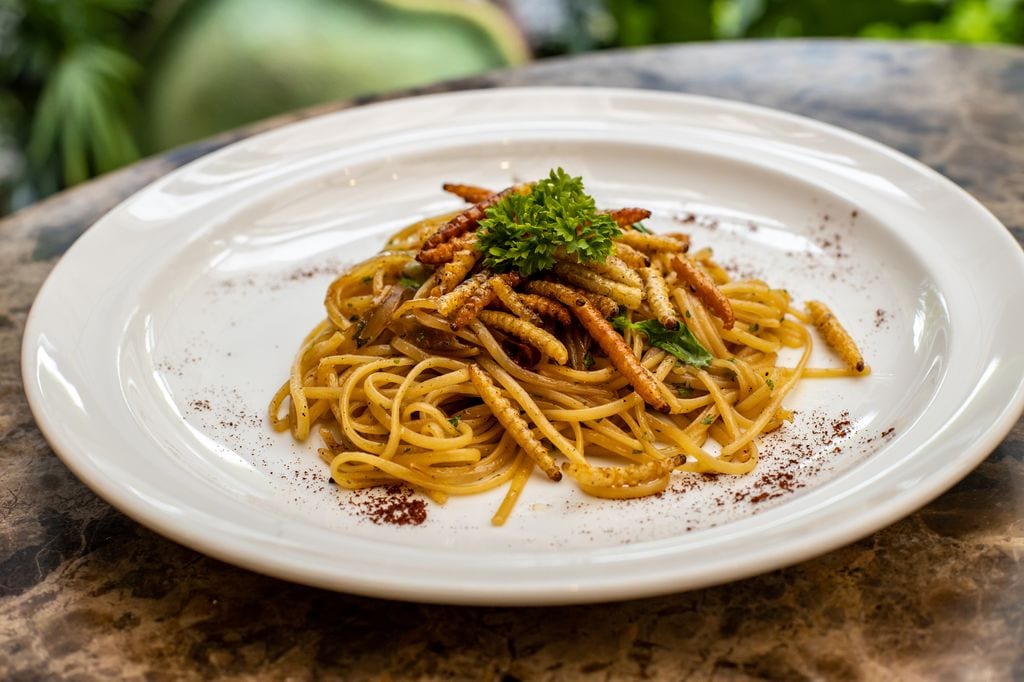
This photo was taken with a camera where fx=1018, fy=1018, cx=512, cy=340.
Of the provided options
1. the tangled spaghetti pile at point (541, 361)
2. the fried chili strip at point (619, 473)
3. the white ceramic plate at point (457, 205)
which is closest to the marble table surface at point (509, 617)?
the white ceramic plate at point (457, 205)

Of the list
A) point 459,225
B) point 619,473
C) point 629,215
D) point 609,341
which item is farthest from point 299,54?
point 619,473

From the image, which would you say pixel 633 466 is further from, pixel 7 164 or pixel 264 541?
pixel 7 164

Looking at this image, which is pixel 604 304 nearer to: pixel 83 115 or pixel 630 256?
pixel 630 256

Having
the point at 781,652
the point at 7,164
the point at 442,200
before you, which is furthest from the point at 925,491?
the point at 7,164

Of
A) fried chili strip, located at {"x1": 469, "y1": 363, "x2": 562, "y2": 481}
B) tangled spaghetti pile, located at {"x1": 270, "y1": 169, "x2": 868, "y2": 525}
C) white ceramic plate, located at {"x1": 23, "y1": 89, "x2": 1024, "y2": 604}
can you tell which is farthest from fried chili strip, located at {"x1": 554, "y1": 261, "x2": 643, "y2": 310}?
white ceramic plate, located at {"x1": 23, "y1": 89, "x2": 1024, "y2": 604}

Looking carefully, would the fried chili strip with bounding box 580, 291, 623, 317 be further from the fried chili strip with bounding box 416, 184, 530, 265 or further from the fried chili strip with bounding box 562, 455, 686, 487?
the fried chili strip with bounding box 562, 455, 686, 487
